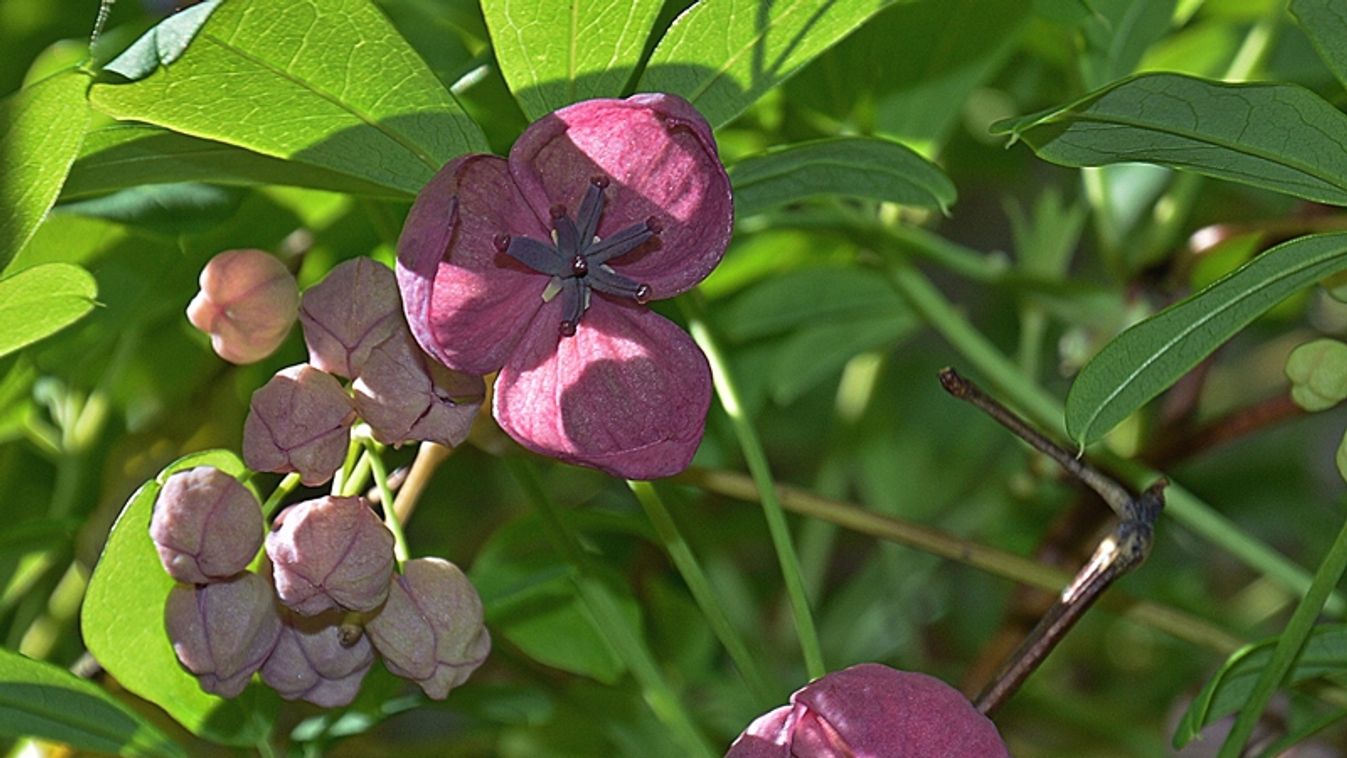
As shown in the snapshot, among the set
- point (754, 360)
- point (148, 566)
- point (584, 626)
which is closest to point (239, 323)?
point (148, 566)

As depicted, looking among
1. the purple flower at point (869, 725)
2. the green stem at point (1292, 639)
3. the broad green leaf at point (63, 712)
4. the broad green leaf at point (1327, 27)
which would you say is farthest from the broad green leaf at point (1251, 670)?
the broad green leaf at point (63, 712)

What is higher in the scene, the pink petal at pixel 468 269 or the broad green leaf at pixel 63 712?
the pink petal at pixel 468 269

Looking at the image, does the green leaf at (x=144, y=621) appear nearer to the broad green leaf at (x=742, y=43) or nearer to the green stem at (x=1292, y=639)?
the broad green leaf at (x=742, y=43)

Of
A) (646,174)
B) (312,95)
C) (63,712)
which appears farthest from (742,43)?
(63,712)

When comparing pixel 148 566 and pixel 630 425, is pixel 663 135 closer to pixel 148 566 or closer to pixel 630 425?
pixel 630 425

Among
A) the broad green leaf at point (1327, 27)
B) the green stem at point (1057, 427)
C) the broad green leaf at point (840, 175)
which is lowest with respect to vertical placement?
the green stem at point (1057, 427)

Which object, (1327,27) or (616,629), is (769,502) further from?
(1327,27)

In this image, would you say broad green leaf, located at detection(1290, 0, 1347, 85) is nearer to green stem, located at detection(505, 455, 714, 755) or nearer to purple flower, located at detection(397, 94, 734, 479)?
purple flower, located at detection(397, 94, 734, 479)

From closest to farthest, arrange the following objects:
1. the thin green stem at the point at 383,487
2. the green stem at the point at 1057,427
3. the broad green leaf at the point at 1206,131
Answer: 1. the broad green leaf at the point at 1206,131
2. the thin green stem at the point at 383,487
3. the green stem at the point at 1057,427

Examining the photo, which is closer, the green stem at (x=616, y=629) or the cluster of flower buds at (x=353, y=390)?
the cluster of flower buds at (x=353, y=390)
